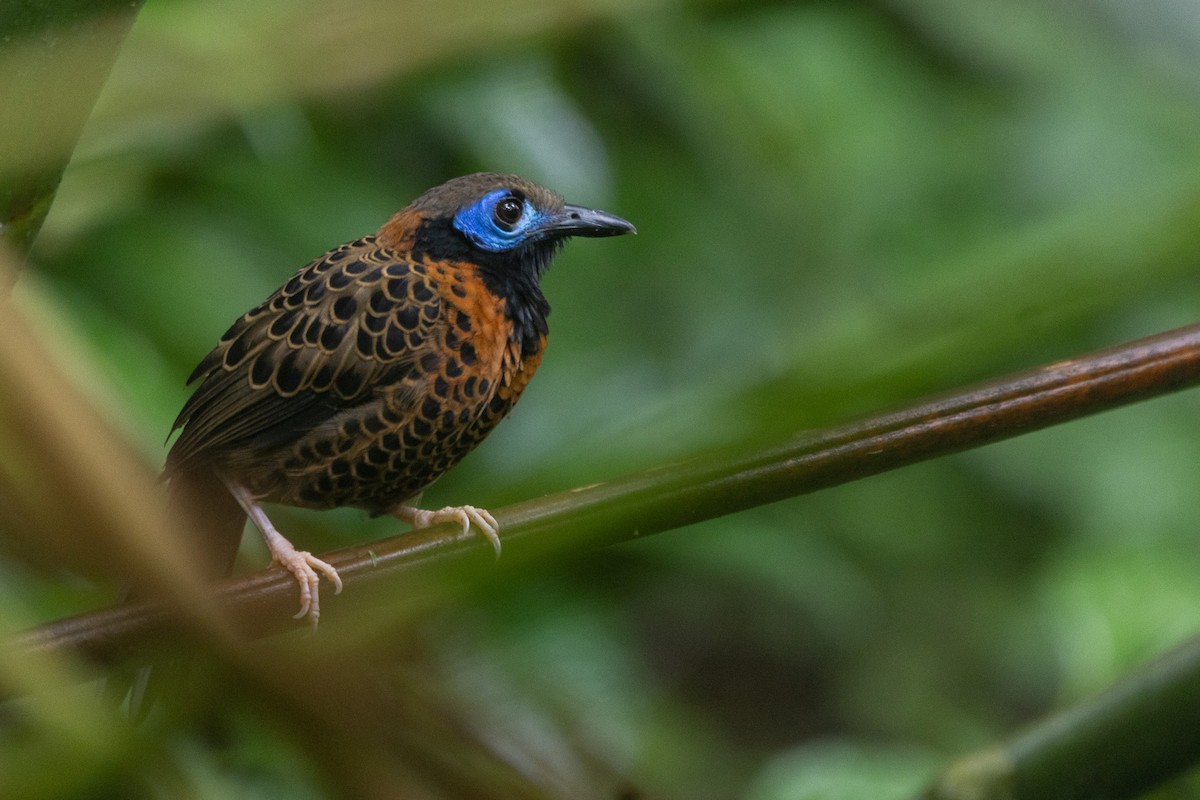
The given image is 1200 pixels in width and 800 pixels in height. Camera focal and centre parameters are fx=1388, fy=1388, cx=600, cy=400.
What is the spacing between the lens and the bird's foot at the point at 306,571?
149cm

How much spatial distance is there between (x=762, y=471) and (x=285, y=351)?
2.81ft

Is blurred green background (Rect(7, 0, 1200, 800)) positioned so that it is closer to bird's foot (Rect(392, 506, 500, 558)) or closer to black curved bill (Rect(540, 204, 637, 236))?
bird's foot (Rect(392, 506, 500, 558))

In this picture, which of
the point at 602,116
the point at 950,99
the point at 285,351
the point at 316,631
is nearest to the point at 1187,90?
the point at 950,99

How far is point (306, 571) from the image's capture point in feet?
5.59

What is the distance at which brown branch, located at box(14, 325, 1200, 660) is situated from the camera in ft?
3.94

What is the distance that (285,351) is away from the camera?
189cm

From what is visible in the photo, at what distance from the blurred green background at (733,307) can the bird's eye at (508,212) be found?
0.21 meters

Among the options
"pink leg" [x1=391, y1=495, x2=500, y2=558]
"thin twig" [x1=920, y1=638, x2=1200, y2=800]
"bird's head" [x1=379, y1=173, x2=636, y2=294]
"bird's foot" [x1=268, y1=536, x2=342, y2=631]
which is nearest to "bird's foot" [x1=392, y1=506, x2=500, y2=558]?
"pink leg" [x1=391, y1=495, x2=500, y2=558]

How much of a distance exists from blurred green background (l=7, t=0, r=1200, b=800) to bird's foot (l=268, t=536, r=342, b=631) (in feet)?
0.26

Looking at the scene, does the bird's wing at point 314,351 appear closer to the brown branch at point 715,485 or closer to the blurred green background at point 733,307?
the blurred green background at point 733,307

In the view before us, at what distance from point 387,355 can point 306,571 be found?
1.15ft

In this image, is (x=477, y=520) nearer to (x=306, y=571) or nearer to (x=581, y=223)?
(x=306, y=571)

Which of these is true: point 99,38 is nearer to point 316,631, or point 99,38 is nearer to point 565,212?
point 316,631

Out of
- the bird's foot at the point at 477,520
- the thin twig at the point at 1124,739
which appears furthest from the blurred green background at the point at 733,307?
the thin twig at the point at 1124,739
